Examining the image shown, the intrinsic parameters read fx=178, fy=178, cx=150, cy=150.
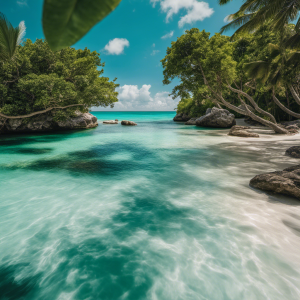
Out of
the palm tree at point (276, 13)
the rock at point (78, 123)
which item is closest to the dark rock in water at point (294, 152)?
the palm tree at point (276, 13)

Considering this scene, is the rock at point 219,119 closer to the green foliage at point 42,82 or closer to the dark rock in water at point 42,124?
the green foliage at point 42,82

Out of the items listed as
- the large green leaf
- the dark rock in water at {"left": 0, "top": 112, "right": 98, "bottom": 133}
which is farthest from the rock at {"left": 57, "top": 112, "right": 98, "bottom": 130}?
the large green leaf

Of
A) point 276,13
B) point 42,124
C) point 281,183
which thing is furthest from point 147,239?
point 42,124

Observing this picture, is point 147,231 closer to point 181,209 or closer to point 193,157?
point 181,209

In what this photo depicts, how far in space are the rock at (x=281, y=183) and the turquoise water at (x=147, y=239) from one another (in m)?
0.27

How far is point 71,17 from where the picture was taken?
56cm

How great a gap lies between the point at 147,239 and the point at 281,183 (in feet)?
12.0

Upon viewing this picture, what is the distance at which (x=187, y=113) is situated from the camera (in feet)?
142

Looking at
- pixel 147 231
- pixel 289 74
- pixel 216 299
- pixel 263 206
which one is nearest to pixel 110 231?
pixel 147 231

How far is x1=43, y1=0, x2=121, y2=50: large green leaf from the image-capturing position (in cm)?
53

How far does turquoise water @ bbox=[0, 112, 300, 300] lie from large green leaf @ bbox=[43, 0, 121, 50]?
2.83 metres

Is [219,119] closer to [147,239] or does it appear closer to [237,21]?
[237,21]

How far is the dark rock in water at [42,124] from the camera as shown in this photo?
17.3 metres

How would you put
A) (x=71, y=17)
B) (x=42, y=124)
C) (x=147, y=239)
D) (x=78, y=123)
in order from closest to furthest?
(x=71, y=17) < (x=147, y=239) < (x=42, y=124) < (x=78, y=123)
